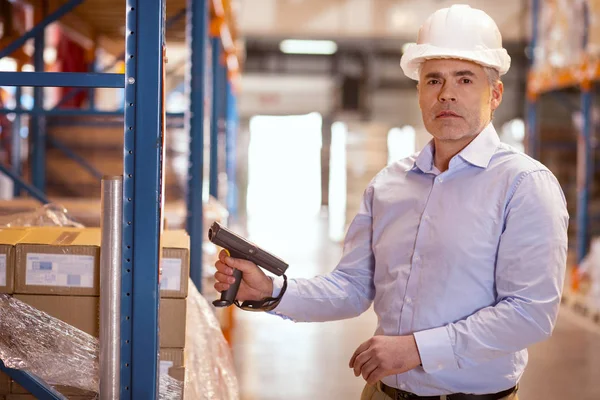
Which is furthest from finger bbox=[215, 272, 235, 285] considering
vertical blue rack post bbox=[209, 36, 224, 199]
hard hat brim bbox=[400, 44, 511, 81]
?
vertical blue rack post bbox=[209, 36, 224, 199]

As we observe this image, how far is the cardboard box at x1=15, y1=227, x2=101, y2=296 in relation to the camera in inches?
95.4

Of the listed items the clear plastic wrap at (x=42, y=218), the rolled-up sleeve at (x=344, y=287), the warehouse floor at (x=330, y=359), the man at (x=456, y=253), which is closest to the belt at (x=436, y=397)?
the man at (x=456, y=253)

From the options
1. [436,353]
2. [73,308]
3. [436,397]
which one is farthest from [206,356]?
[436,353]

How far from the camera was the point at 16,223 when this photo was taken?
3090 millimetres

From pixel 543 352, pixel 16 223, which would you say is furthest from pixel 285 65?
pixel 16 223

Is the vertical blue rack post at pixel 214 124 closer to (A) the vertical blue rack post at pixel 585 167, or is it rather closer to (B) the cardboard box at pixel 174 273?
(B) the cardboard box at pixel 174 273

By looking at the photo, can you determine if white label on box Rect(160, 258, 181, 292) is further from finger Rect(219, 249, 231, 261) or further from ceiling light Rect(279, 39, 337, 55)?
ceiling light Rect(279, 39, 337, 55)

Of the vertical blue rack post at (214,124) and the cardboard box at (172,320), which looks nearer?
the cardboard box at (172,320)

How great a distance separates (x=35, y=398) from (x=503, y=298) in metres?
1.57

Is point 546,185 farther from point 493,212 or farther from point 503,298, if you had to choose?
point 503,298

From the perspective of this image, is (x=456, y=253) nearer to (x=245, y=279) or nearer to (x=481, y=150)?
(x=481, y=150)

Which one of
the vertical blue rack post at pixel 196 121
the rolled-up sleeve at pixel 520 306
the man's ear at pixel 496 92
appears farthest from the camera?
the vertical blue rack post at pixel 196 121

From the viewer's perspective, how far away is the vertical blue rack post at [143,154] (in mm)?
2062

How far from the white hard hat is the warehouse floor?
11.9 feet
